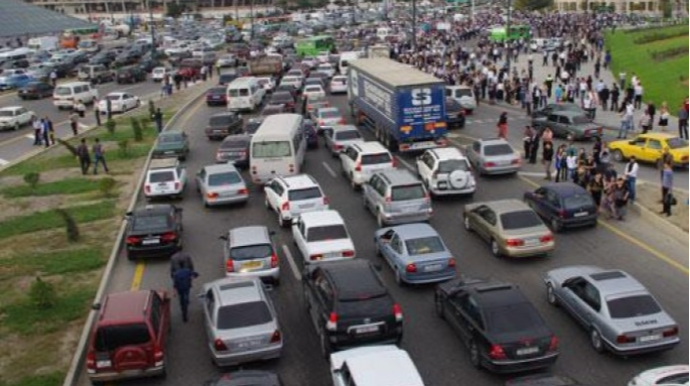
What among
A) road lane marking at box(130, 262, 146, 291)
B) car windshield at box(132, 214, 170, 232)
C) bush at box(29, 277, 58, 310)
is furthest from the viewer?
car windshield at box(132, 214, 170, 232)

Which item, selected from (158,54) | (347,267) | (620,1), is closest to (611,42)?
(620,1)

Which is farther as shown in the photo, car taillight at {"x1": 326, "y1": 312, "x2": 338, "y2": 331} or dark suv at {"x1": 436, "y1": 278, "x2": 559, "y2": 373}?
car taillight at {"x1": 326, "y1": 312, "x2": 338, "y2": 331}

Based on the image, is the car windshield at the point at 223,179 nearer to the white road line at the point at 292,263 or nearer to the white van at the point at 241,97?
the white road line at the point at 292,263

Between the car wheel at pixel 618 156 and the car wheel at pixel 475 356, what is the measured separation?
58.2 ft

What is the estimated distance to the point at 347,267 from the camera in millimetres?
17328

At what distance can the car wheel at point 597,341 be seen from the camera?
51.1ft

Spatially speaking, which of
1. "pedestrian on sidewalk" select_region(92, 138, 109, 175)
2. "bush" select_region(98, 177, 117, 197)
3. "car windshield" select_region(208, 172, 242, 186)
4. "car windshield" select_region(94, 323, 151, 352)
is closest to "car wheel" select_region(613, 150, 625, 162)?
"car windshield" select_region(208, 172, 242, 186)

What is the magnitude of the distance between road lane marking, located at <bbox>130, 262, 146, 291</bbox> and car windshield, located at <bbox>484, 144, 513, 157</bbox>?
47.0 feet

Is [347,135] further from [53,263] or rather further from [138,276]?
[53,263]

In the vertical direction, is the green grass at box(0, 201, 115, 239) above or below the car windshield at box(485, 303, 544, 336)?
below

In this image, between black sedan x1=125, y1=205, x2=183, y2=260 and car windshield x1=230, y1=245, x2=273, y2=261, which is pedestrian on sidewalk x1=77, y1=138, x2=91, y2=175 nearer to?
black sedan x1=125, y1=205, x2=183, y2=260

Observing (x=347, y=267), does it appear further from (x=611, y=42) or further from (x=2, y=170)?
(x=611, y=42)

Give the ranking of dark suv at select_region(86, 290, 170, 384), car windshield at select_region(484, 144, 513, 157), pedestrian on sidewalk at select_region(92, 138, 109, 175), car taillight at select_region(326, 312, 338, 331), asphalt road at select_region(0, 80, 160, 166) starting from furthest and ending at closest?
asphalt road at select_region(0, 80, 160, 166) → pedestrian on sidewalk at select_region(92, 138, 109, 175) → car windshield at select_region(484, 144, 513, 157) → car taillight at select_region(326, 312, 338, 331) → dark suv at select_region(86, 290, 170, 384)

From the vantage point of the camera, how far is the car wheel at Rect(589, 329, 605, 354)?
15562mm
